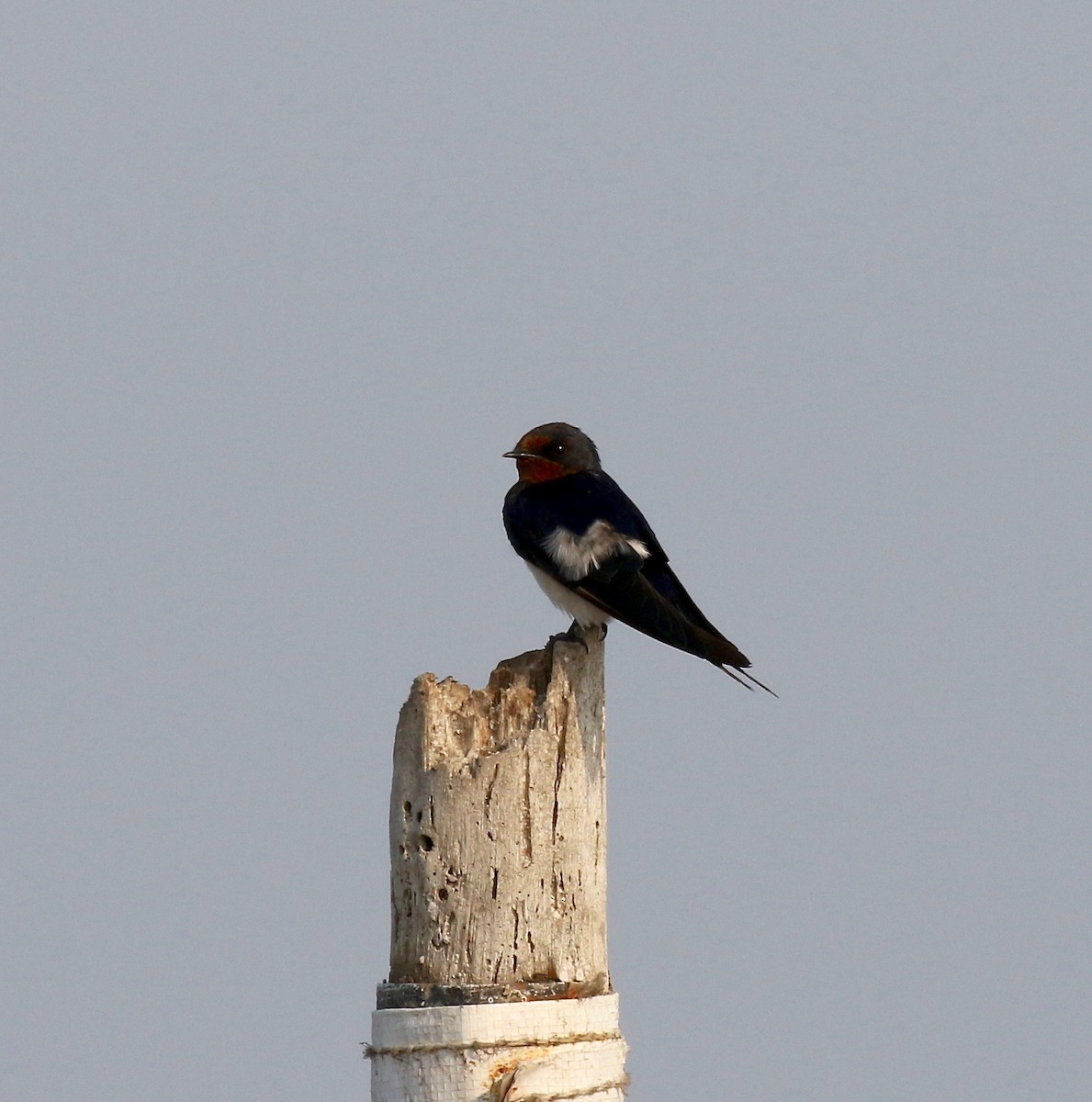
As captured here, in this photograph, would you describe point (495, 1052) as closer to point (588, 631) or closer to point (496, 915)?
point (496, 915)

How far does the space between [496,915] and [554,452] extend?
→ 282 cm

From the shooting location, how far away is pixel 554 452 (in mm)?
6496

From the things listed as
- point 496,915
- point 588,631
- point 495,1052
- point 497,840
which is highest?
point 588,631

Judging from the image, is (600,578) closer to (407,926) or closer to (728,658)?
(728,658)

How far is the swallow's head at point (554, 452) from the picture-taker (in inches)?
255

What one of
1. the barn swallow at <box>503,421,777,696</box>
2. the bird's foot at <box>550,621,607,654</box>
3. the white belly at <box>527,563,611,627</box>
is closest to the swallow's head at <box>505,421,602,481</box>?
the barn swallow at <box>503,421,777,696</box>

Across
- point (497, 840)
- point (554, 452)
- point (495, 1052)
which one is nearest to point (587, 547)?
point (554, 452)

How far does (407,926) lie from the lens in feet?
13.4

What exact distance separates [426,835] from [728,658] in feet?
4.93

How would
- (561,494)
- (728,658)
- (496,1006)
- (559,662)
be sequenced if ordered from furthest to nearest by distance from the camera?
(561,494), (728,658), (559,662), (496,1006)

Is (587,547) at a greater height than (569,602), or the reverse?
(587,547)

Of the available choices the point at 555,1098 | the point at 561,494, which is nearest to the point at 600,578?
the point at 561,494

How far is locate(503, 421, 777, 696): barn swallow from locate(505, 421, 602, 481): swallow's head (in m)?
0.11

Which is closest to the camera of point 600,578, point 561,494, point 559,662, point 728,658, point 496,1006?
point 496,1006
